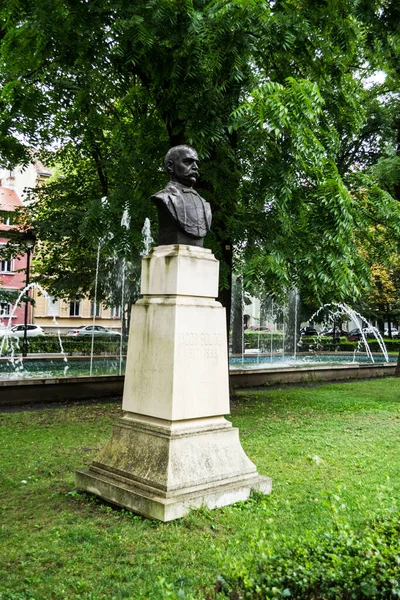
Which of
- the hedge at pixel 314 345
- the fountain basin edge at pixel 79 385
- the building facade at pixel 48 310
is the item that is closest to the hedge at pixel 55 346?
the fountain basin edge at pixel 79 385

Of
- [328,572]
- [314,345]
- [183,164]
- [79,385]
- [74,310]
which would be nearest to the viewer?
[328,572]

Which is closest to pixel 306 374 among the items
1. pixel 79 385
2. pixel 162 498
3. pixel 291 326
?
pixel 79 385

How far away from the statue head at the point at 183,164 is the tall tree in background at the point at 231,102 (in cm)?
177

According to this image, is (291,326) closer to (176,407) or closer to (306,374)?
(306,374)

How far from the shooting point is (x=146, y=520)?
4941 mm

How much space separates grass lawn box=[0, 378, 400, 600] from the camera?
3.86 m

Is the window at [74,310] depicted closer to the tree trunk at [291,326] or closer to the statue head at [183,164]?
the tree trunk at [291,326]

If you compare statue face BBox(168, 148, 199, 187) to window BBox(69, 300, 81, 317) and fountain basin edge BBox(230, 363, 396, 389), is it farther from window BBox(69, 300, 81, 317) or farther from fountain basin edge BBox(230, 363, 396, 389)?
window BBox(69, 300, 81, 317)

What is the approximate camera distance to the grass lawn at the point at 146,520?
386cm

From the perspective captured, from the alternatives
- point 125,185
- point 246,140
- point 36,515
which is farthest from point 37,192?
point 36,515

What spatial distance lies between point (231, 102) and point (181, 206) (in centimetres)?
421

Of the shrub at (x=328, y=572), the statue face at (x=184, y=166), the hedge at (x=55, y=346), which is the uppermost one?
the statue face at (x=184, y=166)

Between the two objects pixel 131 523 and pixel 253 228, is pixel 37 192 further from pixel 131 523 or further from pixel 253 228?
pixel 131 523

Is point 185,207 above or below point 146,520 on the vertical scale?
above
